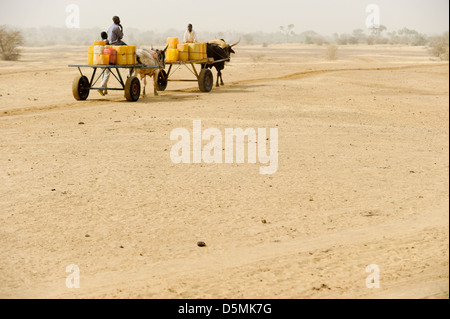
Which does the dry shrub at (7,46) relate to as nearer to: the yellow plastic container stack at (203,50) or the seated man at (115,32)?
the yellow plastic container stack at (203,50)

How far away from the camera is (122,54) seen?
16.7 m

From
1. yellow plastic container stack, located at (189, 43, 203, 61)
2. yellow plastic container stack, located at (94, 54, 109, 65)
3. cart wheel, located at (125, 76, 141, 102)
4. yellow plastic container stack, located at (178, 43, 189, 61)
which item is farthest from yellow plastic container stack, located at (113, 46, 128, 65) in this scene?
yellow plastic container stack, located at (189, 43, 203, 61)

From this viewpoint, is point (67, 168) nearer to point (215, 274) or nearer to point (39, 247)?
point (39, 247)

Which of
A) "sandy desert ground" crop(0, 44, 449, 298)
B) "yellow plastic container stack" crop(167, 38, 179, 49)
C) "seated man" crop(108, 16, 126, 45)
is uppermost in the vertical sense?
"seated man" crop(108, 16, 126, 45)

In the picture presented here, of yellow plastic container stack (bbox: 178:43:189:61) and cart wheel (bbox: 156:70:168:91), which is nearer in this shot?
yellow plastic container stack (bbox: 178:43:189:61)

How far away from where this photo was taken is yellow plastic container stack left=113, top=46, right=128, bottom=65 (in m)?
16.6

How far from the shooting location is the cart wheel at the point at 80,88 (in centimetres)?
1766

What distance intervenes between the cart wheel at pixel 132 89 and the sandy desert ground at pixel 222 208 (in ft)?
4.83

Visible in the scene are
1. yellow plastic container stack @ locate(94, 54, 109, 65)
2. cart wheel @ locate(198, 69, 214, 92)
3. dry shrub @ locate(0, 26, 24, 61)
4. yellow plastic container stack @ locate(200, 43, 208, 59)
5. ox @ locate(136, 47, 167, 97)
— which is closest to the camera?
yellow plastic container stack @ locate(94, 54, 109, 65)

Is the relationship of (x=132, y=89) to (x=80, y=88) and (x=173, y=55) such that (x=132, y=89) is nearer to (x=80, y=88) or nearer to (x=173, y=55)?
(x=80, y=88)

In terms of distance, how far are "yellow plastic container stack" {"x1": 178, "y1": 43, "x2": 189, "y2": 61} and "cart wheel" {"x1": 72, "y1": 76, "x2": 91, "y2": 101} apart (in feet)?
10.7

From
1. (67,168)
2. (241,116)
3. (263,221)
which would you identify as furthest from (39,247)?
(241,116)

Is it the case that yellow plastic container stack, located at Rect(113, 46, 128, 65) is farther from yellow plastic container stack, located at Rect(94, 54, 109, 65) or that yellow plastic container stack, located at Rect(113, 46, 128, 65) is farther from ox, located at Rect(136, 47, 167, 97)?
ox, located at Rect(136, 47, 167, 97)

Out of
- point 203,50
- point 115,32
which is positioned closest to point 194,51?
point 203,50
